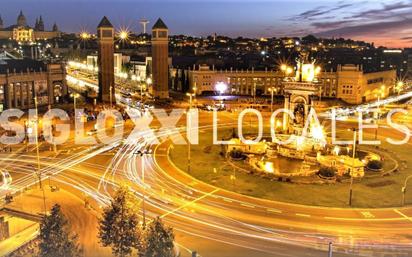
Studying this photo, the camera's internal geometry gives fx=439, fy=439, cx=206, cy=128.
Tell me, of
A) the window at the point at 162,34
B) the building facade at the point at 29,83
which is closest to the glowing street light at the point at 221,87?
the window at the point at 162,34

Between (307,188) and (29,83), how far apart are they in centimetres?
7474

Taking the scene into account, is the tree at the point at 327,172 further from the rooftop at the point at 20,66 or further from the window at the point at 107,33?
the rooftop at the point at 20,66

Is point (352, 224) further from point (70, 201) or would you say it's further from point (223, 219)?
point (70, 201)

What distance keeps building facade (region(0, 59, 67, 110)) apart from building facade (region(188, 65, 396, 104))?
3965 cm

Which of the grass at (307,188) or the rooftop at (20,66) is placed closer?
the grass at (307,188)

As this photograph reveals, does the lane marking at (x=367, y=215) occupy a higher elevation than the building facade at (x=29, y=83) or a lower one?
lower

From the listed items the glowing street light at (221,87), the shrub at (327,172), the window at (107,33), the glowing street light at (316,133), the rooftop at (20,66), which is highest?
the window at (107,33)

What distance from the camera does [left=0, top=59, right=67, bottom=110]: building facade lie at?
94312 millimetres

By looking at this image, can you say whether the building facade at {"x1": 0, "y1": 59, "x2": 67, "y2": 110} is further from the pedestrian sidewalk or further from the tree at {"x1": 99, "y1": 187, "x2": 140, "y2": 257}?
the tree at {"x1": 99, "y1": 187, "x2": 140, "y2": 257}

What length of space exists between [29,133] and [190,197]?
37.4 meters

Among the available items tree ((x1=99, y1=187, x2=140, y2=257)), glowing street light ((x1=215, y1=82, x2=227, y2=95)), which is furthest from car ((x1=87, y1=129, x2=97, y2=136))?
glowing street light ((x1=215, y1=82, x2=227, y2=95))

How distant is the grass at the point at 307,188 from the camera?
42906 millimetres

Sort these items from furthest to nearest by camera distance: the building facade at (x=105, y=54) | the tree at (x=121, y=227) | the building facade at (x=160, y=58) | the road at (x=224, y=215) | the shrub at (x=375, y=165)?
1. the building facade at (x=160, y=58)
2. the building facade at (x=105, y=54)
3. the shrub at (x=375, y=165)
4. the road at (x=224, y=215)
5. the tree at (x=121, y=227)

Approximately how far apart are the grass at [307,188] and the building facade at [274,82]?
64056mm
